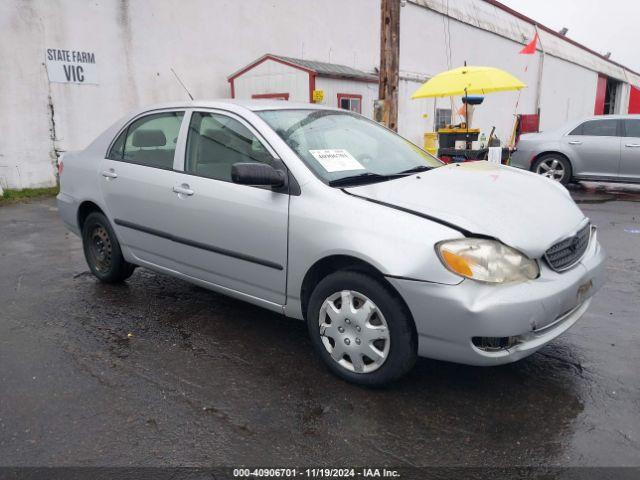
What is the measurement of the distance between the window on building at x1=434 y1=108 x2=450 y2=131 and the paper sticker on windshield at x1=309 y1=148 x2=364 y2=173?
14.7 meters

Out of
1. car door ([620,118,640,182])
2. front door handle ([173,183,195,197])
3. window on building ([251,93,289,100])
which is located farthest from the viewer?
window on building ([251,93,289,100])

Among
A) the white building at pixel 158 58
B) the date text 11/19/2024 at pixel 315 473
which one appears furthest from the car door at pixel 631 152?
the date text 11/19/2024 at pixel 315 473

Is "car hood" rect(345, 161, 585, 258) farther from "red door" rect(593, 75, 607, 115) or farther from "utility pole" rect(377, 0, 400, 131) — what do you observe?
"red door" rect(593, 75, 607, 115)

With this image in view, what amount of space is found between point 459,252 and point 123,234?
9.32 ft

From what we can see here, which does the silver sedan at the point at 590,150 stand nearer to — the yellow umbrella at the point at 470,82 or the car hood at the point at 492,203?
the yellow umbrella at the point at 470,82

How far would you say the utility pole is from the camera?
26.9ft

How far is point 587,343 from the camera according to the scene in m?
3.47

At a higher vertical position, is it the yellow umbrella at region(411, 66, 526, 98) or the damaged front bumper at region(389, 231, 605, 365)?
the yellow umbrella at region(411, 66, 526, 98)

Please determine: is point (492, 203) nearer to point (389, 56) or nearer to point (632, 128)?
point (389, 56)

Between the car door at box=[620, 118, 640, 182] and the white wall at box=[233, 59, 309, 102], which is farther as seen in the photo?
the white wall at box=[233, 59, 309, 102]

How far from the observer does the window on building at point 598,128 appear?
9828 mm

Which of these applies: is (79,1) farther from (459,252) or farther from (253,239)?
(459,252)

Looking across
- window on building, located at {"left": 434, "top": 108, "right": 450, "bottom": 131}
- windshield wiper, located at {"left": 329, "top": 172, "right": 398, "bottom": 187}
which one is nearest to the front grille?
windshield wiper, located at {"left": 329, "top": 172, "right": 398, "bottom": 187}

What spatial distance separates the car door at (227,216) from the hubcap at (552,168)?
327 inches
